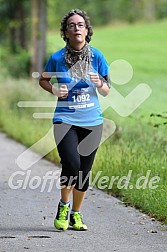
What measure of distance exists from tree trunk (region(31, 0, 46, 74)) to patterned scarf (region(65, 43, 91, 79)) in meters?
16.1

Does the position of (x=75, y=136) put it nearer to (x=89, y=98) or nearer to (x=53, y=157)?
(x=89, y=98)

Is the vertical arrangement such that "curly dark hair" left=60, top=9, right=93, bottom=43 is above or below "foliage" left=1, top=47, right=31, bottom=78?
above

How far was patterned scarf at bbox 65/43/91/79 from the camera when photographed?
7.30 meters

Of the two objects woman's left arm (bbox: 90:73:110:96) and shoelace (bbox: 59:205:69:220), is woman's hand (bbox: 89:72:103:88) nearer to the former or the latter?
woman's left arm (bbox: 90:73:110:96)

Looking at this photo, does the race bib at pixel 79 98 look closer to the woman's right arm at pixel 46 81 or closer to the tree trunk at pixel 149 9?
the woman's right arm at pixel 46 81

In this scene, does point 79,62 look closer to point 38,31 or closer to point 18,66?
point 38,31

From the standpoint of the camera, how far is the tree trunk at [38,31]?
23.3 metres

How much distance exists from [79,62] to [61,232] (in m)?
1.69

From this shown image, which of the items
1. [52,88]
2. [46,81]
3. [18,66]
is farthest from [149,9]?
[52,88]

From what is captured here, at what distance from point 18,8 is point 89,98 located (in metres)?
29.6

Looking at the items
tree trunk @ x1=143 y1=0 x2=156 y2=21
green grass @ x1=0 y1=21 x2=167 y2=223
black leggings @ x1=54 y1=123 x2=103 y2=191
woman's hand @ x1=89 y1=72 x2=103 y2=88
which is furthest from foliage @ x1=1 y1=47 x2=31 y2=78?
tree trunk @ x1=143 y1=0 x2=156 y2=21

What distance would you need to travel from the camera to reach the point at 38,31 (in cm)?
2359

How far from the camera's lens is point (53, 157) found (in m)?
12.7

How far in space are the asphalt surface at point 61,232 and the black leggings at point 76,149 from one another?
1.85 ft
